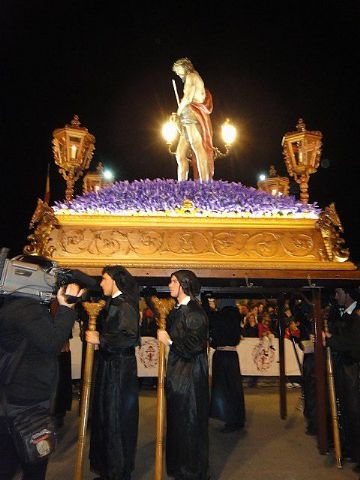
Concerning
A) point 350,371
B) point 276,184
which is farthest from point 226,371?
point 276,184

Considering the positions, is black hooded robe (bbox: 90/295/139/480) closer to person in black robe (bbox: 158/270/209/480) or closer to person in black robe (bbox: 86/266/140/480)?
person in black robe (bbox: 86/266/140/480)

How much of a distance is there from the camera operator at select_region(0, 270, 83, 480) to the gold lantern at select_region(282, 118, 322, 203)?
5192 millimetres

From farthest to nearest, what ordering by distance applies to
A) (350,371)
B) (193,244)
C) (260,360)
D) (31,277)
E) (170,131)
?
(260,360) → (170,131) → (193,244) → (350,371) → (31,277)

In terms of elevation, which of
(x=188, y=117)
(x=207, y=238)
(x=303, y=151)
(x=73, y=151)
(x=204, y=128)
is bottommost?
(x=207, y=238)

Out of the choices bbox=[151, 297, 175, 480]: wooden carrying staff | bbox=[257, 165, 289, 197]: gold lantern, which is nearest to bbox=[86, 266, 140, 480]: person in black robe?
bbox=[151, 297, 175, 480]: wooden carrying staff

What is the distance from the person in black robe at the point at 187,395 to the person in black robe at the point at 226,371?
8.82 ft

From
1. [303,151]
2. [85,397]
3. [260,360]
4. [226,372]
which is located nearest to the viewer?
[85,397]

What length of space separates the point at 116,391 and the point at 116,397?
57mm

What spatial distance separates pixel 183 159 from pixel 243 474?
17.1ft

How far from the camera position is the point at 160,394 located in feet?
13.5

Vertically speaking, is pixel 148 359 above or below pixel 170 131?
below

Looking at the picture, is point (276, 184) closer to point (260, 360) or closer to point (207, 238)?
point (260, 360)

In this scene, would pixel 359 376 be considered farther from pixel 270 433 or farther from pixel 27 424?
pixel 27 424

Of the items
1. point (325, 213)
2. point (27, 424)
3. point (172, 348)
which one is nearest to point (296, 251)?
point (325, 213)
